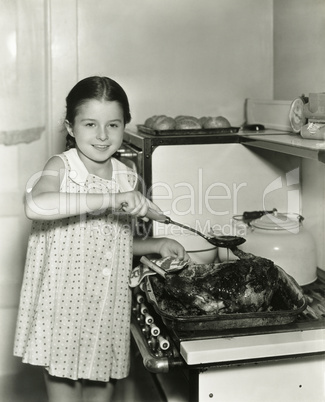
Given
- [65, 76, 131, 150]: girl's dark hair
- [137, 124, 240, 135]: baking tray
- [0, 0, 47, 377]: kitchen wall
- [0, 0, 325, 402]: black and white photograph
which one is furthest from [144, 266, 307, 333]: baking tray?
[0, 0, 47, 377]: kitchen wall

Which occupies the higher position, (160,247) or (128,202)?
(128,202)

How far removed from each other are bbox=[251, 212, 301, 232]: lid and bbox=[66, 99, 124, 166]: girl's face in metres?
0.43

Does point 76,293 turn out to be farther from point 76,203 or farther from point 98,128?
point 98,128

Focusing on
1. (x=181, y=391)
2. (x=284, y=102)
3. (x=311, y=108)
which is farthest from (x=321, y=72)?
(x=181, y=391)

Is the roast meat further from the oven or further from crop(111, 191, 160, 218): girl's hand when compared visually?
crop(111, 191, 160, 218): girl's hand

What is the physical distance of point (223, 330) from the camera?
993 millimetres

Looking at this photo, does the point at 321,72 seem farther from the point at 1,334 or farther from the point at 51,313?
the point at 1,334

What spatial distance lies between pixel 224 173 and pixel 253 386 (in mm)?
643

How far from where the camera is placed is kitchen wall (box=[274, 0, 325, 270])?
4.84ft

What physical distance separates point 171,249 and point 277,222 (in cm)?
28

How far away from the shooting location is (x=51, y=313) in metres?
1.21


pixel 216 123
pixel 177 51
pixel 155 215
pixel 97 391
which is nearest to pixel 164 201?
pixel 155 215

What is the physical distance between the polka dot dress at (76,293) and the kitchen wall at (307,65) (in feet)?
1.91

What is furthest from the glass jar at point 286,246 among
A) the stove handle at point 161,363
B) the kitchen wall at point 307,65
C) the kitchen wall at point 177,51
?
the kitchen wall at point 177,51
